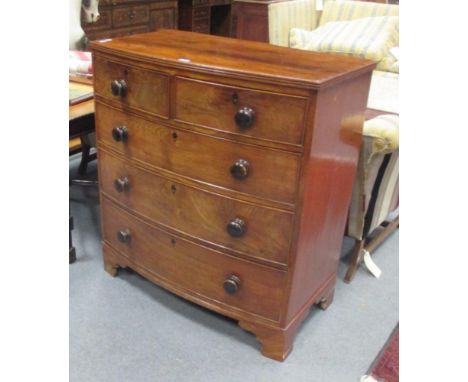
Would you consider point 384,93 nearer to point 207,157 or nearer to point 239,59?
point 239,59

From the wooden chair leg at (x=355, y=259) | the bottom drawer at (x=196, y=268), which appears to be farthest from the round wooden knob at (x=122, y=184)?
the wooden chair leg at (x=355, y=259)

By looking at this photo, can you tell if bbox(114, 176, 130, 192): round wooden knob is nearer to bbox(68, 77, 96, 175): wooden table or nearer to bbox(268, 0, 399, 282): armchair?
bbox(68, 77, 96, 175): wooden table

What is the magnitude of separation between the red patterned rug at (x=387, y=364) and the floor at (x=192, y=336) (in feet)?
0.22

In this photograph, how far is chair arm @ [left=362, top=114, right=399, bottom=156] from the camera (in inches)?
66.0

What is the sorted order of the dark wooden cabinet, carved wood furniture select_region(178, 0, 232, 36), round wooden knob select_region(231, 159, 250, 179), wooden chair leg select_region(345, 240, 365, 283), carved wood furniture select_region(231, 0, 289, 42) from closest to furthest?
round wooden knob select_region(231, 159, 250, 179) < wooden chair leg select_region(345, 240, 365, 283) < the dark wooden cabinet < carved wood furniture select_region(178, 0, 232, 36) < carved wood furniture select_region(231, 0, 289, 42)

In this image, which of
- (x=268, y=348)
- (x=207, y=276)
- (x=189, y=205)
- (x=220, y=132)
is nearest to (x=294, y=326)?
(x=268, y=348)

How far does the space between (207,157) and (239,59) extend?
311mm

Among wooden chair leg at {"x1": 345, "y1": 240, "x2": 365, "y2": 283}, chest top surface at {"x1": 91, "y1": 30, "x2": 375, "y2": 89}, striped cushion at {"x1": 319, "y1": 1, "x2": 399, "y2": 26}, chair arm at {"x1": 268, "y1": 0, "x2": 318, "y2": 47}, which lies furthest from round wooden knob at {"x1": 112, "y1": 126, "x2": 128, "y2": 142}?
striped cushion at {"x1": 319, "y1": 1, "x2": 399, "y2": 26}

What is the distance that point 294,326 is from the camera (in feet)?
5.29

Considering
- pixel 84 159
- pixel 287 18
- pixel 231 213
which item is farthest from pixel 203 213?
pixel 287 18

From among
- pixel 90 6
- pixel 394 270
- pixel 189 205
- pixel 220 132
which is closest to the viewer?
pixel 220 132

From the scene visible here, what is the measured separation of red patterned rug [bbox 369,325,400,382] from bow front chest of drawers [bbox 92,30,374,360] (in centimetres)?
28
